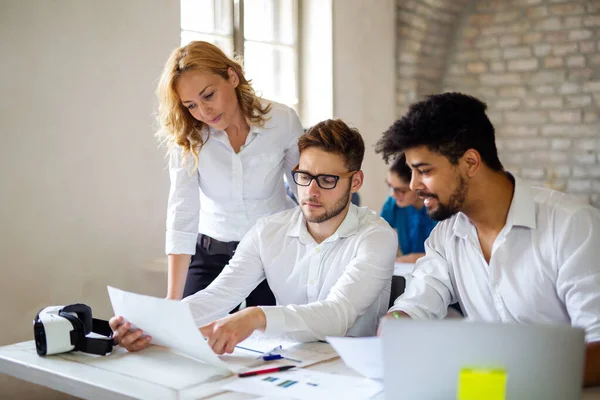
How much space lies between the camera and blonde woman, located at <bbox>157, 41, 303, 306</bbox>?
2.42 meters

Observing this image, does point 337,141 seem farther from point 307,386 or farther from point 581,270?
point 307,386

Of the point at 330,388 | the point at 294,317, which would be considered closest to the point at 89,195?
the point at 294,317

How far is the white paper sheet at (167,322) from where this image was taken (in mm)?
1541

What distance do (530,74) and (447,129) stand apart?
14.5 ft

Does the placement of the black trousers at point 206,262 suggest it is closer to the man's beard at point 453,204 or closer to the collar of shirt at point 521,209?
the man's beard at point 453,204

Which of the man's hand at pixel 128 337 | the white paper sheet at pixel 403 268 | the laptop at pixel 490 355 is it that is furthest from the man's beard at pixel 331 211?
the white paper sheet at pixel 403 268

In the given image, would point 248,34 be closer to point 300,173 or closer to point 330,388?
point 300,173

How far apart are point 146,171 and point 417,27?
291cm

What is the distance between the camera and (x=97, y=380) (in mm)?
1511

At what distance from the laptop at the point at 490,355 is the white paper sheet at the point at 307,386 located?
9.4 inches

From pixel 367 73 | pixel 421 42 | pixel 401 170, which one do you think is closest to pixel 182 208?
pixel 401 170

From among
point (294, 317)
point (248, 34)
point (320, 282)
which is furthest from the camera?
point (248, 34)

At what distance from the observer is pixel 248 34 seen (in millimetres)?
4676

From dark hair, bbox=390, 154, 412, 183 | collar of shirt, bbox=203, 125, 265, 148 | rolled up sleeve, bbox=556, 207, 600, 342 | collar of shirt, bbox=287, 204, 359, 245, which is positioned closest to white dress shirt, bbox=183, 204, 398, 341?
collar of shirt, bbox=287, 204, 359, 245
